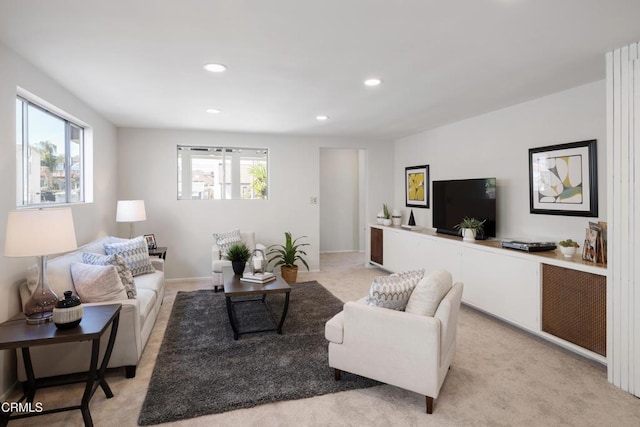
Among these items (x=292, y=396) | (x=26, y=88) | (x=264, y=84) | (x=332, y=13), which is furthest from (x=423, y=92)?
(x=26, y=88)

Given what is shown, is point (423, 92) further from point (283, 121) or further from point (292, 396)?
point (292, 396)

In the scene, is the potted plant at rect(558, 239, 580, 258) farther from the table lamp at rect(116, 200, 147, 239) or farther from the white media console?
the table lamp at rect(116, 200, 147, 239)

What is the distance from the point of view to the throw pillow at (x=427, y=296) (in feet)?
7.57

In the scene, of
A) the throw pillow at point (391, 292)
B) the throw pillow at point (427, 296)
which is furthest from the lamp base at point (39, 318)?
the throw pillow at point (427, 296)

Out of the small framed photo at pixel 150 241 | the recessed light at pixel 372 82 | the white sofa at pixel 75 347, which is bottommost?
the white sofa at pixel 75 347

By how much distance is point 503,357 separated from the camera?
2.98 m

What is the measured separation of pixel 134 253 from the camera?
3.94 meters

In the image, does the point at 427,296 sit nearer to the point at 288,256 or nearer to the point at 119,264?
the point at 119,264

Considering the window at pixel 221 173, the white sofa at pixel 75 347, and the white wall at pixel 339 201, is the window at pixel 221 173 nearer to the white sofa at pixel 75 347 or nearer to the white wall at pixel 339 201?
the white wall at pixel 339 201

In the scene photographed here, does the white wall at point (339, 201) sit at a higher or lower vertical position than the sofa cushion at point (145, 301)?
higher

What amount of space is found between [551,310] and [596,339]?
1.30 ft

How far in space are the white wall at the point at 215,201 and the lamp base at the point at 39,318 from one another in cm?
336

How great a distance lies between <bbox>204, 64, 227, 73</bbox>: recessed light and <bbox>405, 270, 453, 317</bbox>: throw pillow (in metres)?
2.21

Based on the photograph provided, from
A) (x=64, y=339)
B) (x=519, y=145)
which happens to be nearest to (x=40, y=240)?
(x=64, y=339)
